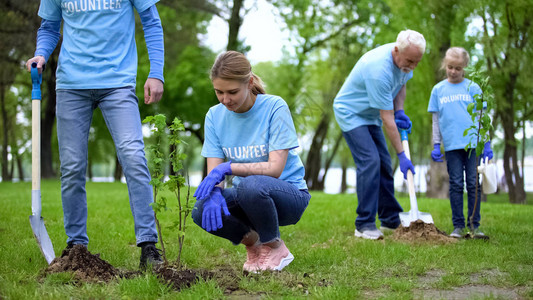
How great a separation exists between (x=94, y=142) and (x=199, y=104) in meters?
10.2

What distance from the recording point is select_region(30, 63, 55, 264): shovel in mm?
3258

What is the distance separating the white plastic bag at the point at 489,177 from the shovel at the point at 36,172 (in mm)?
3816

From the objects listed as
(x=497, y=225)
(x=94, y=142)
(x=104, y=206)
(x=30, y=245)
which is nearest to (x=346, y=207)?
(x=497, y=225)

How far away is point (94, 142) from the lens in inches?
1164

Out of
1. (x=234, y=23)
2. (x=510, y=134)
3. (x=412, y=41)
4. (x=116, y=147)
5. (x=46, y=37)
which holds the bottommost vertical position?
(x=116, y=147)

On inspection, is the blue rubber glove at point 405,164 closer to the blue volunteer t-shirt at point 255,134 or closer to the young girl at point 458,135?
the young girl at point 458,135

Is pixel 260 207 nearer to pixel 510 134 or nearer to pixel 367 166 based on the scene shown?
pixel 367 166

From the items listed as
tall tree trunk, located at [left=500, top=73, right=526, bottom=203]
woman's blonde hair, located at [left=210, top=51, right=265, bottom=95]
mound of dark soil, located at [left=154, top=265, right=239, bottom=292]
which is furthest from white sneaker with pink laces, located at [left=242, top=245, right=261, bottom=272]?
tall tree trunk, located at [left=500, top=73, right=526, bottom=203]

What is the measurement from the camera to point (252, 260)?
11.2 feet

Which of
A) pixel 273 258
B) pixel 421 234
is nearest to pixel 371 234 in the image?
pixel 421 234

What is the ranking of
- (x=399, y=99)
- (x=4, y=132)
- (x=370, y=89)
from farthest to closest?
1. (x=4, y=132)
2. (x=399, y=99)
3. (x=370, y=89)

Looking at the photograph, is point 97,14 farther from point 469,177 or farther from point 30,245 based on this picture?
point 469,177

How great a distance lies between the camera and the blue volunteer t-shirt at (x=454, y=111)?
5.06m

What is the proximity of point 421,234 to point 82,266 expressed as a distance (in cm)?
294
